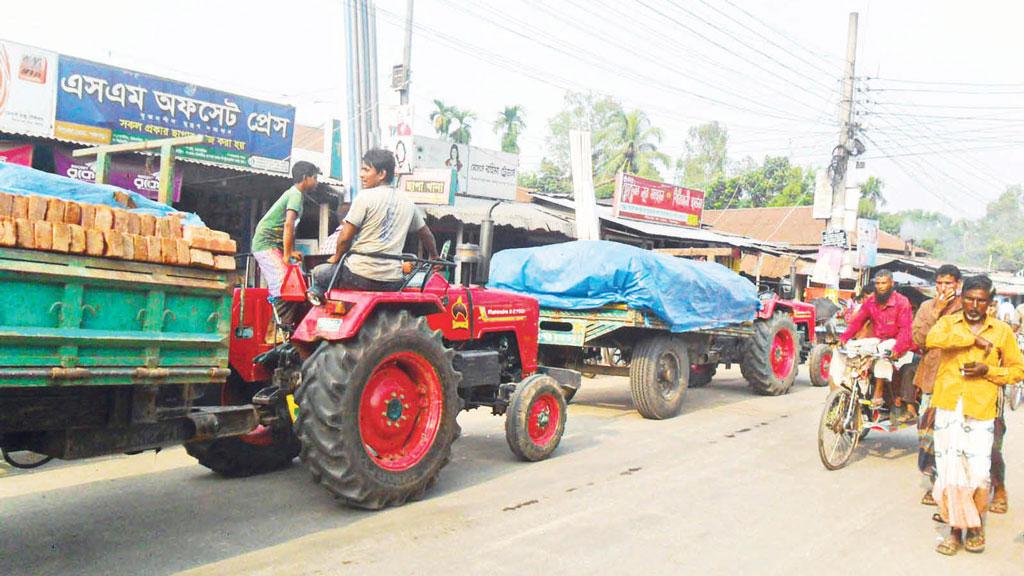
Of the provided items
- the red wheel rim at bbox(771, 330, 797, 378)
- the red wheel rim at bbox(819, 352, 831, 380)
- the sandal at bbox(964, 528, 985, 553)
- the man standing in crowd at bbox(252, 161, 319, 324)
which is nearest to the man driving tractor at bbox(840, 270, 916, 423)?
the sandal at bbox(964, 528, 985, 553)

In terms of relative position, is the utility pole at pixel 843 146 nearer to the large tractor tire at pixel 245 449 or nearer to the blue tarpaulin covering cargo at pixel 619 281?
the blue tarpaulin covering cargo at pixel 619 281

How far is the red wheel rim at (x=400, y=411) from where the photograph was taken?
188 inches

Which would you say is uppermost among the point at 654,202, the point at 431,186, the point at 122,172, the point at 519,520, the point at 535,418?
the point at 654,202

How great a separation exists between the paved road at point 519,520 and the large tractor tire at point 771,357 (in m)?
3.74

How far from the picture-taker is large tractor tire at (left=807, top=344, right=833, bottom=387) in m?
12.2

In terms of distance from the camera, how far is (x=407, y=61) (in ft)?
48.7

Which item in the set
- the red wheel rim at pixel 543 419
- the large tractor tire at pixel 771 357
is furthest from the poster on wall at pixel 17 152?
the large tractor tire at pixel 771 357

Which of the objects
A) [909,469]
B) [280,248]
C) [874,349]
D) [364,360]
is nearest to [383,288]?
[364,360]

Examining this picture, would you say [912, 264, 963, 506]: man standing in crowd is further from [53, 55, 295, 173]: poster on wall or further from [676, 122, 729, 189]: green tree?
[676, 122, 729, 189]: green tree

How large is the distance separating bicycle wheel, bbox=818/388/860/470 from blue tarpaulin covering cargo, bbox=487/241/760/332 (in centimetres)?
222

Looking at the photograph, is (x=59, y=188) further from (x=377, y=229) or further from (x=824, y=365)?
(x=824, y=365)

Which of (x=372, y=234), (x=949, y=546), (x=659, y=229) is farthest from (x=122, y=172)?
(x=659, y=229)

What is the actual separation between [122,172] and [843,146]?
1586cm

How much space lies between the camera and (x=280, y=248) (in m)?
5.66
